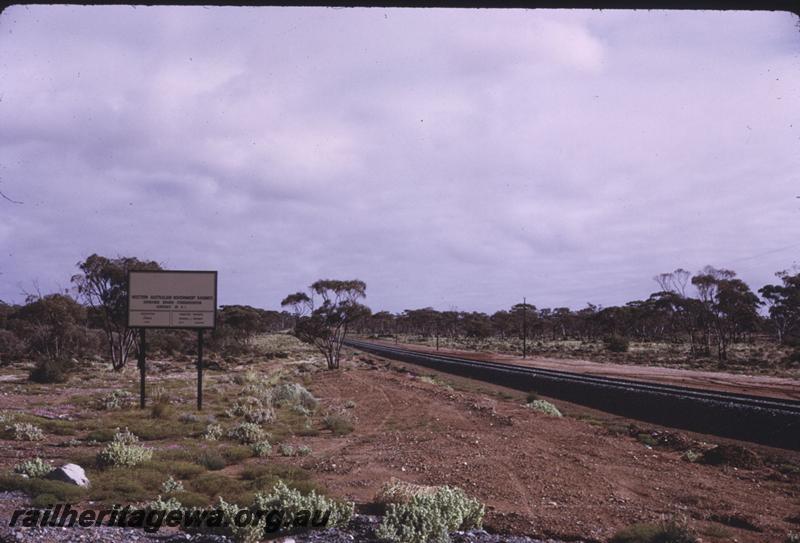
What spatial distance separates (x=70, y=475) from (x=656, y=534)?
797cm

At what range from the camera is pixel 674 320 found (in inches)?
3258

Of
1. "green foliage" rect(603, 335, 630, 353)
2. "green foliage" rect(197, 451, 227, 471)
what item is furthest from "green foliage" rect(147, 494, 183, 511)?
"green foliage" rect(603, 335, 630, 353)

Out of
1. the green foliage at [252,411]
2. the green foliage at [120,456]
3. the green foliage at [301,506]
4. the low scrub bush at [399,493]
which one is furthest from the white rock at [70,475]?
the green foliage at [252,411]

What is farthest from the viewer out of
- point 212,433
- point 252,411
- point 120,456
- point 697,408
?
point 697,408

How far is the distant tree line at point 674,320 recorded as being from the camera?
64312 mm

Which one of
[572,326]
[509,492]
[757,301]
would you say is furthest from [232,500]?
[572,326]

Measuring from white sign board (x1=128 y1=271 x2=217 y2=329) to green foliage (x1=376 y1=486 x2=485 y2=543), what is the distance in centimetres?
1353

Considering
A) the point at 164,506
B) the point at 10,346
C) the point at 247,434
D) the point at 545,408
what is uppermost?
the point at 164,506

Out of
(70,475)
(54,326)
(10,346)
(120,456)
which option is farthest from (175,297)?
(10,346)

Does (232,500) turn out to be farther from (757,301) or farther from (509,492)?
(757,301)

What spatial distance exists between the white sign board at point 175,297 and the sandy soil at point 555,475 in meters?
6.44

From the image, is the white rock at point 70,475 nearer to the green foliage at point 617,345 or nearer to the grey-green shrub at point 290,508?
the grey-green shrub at point 290,508

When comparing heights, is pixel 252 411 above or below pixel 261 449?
below

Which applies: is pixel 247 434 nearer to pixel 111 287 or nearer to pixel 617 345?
pixel 111 287
